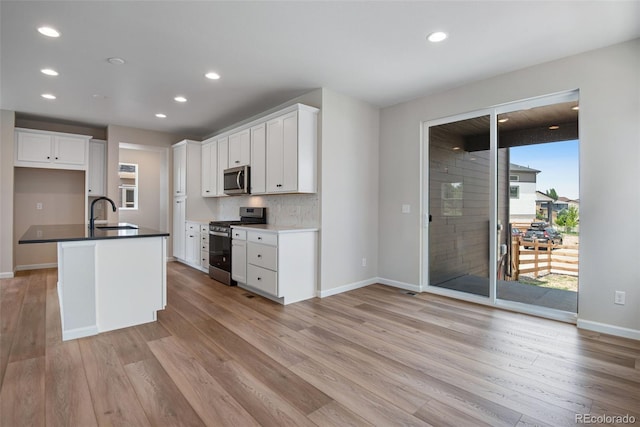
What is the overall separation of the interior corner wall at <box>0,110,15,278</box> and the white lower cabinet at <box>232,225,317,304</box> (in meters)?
3.93

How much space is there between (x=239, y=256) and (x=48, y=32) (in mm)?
2962

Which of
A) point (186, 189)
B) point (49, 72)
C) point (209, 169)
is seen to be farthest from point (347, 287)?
point (49, 72)

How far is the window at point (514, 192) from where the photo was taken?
3619 mm

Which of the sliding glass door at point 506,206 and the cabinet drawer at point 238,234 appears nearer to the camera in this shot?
the sliding glass door at point 506,206

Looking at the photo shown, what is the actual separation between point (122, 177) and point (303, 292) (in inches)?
216

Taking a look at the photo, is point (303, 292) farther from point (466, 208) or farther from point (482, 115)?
point (482, 115)

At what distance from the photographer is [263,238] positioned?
12.8 ft

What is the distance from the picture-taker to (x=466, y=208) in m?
4.03

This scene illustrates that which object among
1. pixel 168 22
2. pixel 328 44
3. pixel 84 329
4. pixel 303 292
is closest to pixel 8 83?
pixel 168 22

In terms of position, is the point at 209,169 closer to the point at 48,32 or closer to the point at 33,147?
the point at 33,147

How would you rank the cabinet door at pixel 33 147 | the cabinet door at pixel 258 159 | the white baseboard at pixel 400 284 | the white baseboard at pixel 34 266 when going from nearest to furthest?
the white baseboard at pixel 400 284
the cabinet door at pixel 258 159
the cabinet door at pixel 33 147
the white baseboard at pixel 34 266

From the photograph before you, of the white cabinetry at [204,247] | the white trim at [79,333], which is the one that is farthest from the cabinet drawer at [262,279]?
the white trim at [79,333]

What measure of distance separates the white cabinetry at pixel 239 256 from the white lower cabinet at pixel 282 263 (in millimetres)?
76
